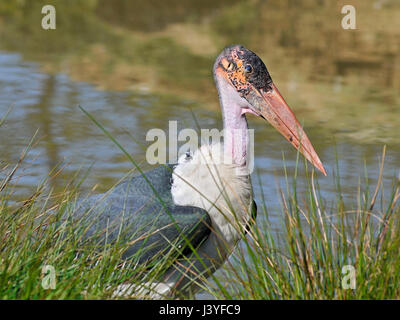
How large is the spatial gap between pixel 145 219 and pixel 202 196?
391mm

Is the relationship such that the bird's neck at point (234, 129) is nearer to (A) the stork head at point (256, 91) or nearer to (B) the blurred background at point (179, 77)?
(A) the stork head at point (256, 91)

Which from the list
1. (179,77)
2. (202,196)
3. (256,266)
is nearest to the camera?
(256,266)

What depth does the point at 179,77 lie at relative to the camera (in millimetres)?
12883

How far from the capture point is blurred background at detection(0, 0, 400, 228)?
9.09 metres

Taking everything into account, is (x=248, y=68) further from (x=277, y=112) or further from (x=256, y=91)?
(x=277, y=112)

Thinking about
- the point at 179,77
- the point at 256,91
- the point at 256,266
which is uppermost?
the point at 256,91

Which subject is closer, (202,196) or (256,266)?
(256,266)

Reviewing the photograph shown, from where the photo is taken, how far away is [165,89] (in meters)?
12.0

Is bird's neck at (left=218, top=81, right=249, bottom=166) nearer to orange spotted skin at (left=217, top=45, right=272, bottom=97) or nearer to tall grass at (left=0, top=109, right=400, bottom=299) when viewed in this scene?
orange spotted skin at (left=217, top=45, right=272, bottom=97)

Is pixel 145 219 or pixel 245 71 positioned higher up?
pixel 245 71

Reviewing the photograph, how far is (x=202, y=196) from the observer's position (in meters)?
5.05

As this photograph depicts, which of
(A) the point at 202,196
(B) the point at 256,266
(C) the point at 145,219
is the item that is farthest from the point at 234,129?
(B) the point at 256,266

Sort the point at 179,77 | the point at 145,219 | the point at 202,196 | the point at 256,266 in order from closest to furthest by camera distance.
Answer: the point at 256,266 < the point at 145,219 < the point at 202,196 < the point at 179,77
